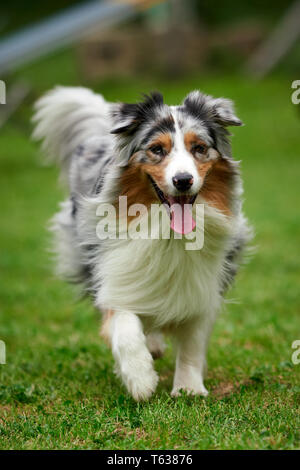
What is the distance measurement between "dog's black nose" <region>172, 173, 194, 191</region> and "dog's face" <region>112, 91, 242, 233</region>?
0.07 feet

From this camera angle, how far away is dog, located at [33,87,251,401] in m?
4.31

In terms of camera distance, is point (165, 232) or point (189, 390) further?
point (189, 390)

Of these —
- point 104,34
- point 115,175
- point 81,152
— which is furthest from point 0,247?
point 104,34

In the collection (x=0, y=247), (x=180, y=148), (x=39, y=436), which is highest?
(x=180, y=148)

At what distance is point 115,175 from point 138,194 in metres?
0.19

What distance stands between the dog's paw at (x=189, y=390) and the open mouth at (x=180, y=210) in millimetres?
1019

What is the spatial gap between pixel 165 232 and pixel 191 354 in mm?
898

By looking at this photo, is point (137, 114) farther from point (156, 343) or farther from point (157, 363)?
point (157, 363)

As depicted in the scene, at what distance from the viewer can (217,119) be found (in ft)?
14.8

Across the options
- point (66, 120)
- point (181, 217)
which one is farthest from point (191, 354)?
point (66, 120)

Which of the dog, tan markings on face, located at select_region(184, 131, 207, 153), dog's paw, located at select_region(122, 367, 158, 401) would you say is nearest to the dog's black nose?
the dog

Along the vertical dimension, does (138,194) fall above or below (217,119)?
below

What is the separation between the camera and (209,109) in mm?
4480

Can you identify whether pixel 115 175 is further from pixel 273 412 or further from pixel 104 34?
pixel 104 34
